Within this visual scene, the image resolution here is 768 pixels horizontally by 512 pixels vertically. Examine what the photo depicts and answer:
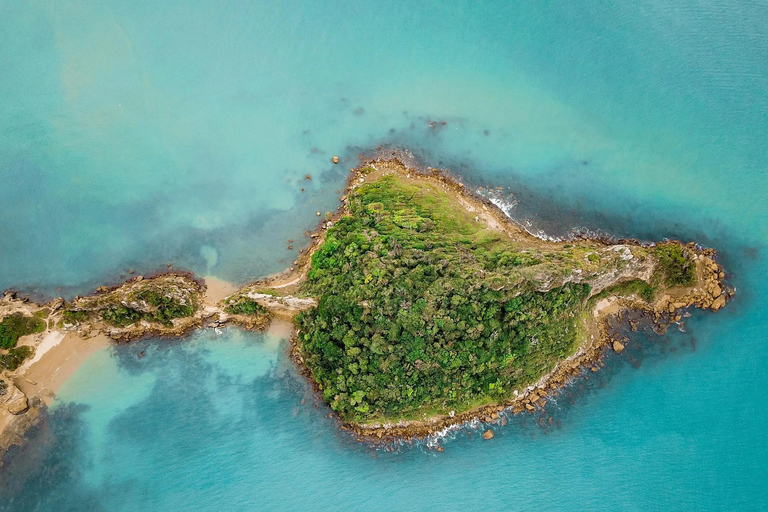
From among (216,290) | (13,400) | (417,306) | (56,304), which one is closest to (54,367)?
(13,400)

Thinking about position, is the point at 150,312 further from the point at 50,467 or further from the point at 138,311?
the point at 50,467

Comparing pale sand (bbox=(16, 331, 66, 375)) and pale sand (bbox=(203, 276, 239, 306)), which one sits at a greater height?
pale sand (bbox=(203, 276, 239, 306))

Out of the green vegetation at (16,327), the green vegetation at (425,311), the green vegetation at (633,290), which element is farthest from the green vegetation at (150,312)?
the green vegetation at (633,290)

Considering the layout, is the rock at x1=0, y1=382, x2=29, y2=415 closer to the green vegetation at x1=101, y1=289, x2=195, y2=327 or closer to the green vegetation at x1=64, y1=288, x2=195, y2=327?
the green vegetation at x1=64, y1=288, x2=195, y2=327

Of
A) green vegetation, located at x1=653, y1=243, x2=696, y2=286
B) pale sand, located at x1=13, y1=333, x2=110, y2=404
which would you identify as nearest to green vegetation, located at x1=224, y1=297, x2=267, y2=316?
pale sand, located at x1=13, y1=333, x2=110, y2=404

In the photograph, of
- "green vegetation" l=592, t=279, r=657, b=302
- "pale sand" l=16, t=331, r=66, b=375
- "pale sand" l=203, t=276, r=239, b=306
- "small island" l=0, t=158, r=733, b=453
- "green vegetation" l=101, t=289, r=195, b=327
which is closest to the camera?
"small island" l=0, t=158, r=733, b=453

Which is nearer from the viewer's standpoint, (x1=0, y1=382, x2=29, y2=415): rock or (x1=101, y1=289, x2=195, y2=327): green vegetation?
(x1=0, y1=382, x2=29, y2=415): rock

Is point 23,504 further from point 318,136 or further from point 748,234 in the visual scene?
point 748,234
